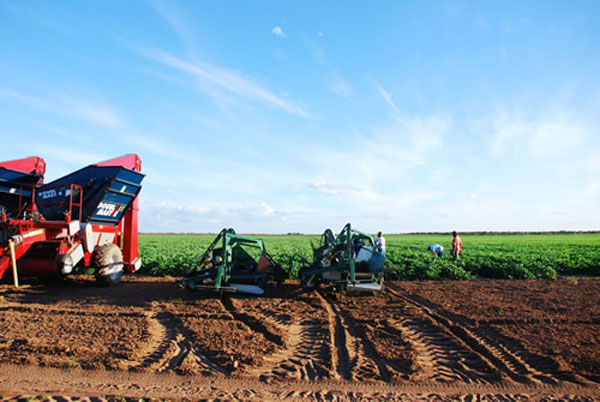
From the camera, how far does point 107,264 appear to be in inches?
439

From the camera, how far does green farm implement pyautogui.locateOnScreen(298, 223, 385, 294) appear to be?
372 inches

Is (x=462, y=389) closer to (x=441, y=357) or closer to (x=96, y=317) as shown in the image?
(x=441, y=357)

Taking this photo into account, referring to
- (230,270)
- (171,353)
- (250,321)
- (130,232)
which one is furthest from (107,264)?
(171,353)

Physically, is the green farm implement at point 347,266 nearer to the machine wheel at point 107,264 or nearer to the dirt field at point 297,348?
the dirt field at point 297,348

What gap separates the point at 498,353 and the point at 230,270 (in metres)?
6.58

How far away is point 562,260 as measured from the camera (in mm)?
18031

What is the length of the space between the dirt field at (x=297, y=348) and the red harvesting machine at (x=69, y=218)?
3.76 ft

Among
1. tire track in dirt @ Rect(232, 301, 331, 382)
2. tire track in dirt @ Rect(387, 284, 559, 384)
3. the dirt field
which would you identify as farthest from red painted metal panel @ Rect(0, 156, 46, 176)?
tire track in dirt @ Rect(387, 284, 559, 384)

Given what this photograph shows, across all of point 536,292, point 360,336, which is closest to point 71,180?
point 360,336

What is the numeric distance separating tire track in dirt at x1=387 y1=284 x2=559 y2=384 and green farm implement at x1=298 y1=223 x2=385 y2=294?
208cm

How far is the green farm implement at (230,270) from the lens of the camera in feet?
31.2

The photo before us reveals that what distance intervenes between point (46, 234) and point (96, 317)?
13.4 feet

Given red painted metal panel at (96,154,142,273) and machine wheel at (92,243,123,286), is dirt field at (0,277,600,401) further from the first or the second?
red painted metal panel at (96,154,142,273)

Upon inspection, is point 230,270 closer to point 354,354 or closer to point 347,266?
point 347,266
